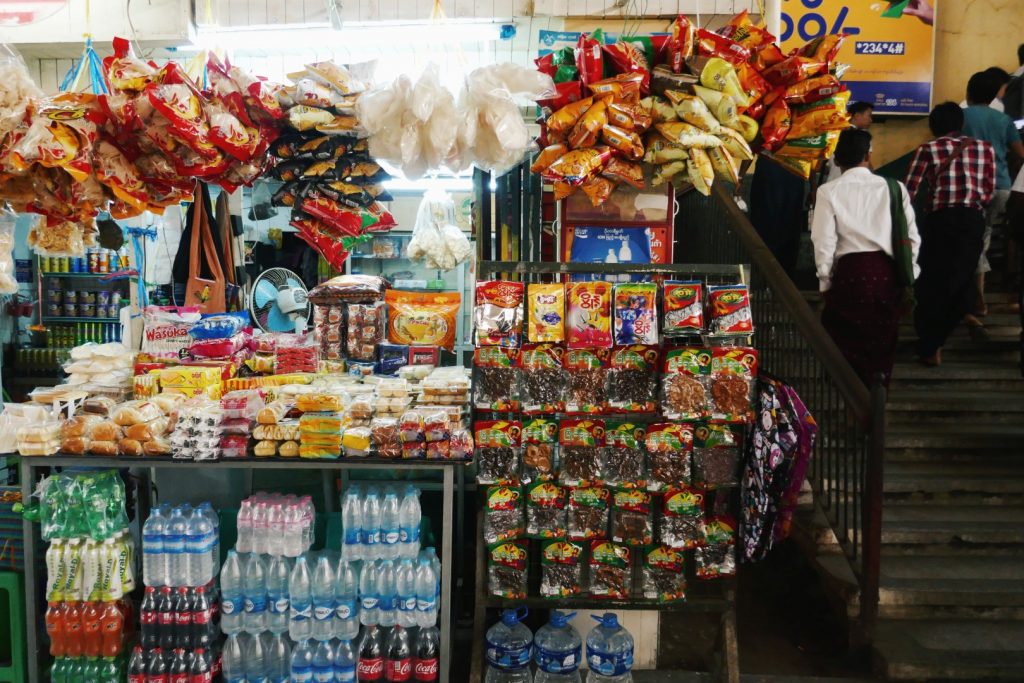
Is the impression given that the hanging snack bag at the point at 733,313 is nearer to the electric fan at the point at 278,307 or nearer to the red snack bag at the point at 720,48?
the red snack bag at the point at 720,48

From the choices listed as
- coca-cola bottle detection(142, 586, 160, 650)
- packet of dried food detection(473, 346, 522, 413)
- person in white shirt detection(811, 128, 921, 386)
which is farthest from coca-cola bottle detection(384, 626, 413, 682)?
person in white shirt detection(811, 128, 921, 386)

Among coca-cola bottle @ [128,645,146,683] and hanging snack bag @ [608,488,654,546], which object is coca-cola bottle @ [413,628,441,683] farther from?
coca-cola bottle @ [128,645,146,683]

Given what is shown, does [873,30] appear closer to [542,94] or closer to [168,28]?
[542,94]

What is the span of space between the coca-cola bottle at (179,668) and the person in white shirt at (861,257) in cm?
363

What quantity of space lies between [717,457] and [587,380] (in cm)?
61

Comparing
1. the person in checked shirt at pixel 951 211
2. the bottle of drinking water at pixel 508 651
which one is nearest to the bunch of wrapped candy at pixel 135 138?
the bottle of drinking water at pixel 508 651

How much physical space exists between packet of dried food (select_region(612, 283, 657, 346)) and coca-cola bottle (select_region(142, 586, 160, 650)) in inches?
88.6

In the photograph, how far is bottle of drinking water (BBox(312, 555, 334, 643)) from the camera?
288cm

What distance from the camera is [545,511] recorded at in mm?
2781

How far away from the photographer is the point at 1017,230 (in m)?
4.41

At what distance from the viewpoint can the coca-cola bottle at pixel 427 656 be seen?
2.87 m

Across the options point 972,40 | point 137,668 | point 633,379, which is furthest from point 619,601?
point 972,40

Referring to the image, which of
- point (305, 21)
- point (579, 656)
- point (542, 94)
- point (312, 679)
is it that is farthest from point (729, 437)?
point (305, 21)

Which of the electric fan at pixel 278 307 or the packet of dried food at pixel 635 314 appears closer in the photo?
the packet of dried food at pixel 635 314
